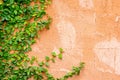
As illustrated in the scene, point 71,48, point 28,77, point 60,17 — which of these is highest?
point 60,17

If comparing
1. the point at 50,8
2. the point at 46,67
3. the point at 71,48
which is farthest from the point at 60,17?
the point at 46,67

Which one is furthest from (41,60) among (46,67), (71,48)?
(71,48)

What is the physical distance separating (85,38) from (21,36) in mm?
808

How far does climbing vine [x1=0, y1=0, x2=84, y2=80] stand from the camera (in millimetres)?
3961

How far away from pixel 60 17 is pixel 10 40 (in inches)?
27.1

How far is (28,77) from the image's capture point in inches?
160

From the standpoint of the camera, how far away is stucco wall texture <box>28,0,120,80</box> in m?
4.01

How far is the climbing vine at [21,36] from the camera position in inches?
156

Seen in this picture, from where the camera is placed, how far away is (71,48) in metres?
4.06

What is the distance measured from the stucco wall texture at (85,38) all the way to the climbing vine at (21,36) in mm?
76

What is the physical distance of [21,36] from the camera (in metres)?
3.99

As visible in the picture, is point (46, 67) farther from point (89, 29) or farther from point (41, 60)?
point (89, 29)

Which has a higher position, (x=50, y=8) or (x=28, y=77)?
(x=50, y=8)

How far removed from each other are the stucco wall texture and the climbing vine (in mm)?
76
